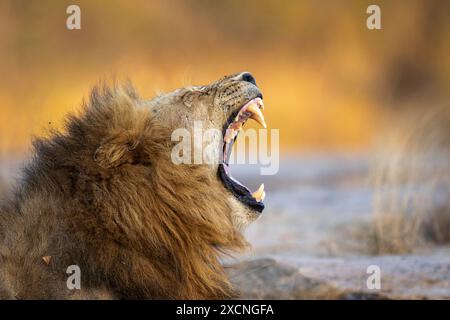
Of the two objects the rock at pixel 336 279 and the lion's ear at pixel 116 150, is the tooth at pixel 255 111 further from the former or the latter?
the rock at pixel 336 279

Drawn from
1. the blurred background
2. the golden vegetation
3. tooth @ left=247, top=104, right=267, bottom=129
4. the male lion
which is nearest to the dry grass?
the blurred background

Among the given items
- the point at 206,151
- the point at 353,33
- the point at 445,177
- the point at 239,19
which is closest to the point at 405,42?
the point at 353,33

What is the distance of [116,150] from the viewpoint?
418cm

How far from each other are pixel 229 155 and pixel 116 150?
899mm

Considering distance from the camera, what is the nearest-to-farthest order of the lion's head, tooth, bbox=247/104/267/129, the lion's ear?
the lion's ear
the lion's head
tooth, bbox=247/104/267/129

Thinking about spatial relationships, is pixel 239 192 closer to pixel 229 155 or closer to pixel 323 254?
pixel 229 155

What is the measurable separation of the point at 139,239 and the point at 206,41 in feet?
43.1

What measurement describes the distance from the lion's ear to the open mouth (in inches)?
22.5

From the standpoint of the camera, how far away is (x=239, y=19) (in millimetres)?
17641

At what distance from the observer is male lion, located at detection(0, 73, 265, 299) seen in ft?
12.9

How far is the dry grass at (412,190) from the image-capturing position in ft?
23.5

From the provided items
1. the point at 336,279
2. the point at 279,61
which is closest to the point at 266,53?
the point at 279,61

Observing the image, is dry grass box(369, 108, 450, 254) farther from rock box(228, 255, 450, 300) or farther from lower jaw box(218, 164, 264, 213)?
lower jaw box(218, 164, 264, 213)
